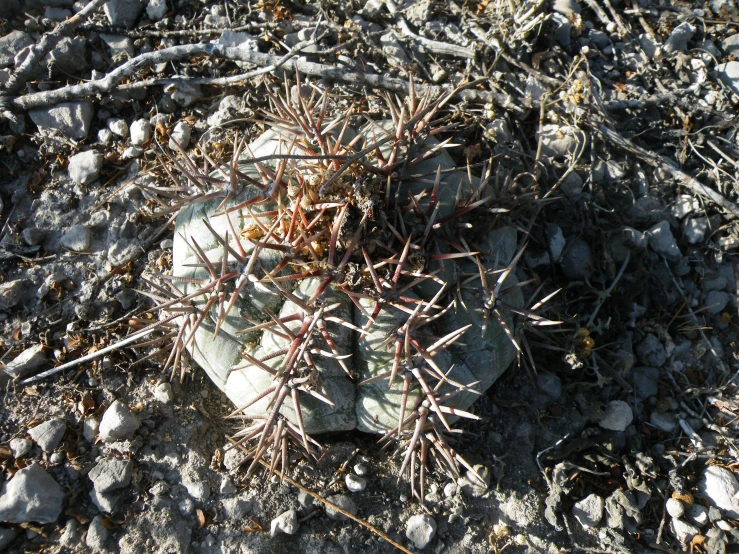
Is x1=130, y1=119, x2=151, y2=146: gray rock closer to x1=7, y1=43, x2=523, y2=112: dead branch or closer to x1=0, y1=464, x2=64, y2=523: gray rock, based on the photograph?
x1=7, y1=43, x2=523, y2=112: dead branch

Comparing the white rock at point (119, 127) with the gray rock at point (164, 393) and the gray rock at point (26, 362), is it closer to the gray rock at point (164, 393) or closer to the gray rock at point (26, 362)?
the gray rock at point (26, 362)

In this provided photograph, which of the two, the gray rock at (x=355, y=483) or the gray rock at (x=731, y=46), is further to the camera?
the gray rock at (x=731, y=46)

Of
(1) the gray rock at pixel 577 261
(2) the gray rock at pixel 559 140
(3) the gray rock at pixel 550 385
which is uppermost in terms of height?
(2) the gray rock at pixel 559 140

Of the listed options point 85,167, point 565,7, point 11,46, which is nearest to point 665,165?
point 565,7

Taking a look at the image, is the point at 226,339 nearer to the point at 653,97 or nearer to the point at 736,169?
the point at 653,97

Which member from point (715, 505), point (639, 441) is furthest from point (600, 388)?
point (715, 505)

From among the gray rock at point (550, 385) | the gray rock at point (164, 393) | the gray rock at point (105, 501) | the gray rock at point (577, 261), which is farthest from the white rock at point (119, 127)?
the gray rock at point (550, 385)

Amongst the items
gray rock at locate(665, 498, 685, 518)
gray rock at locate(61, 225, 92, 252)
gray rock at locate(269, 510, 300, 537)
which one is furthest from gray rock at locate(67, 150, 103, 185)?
gray rock at locate(665, 498, 685, 518)
